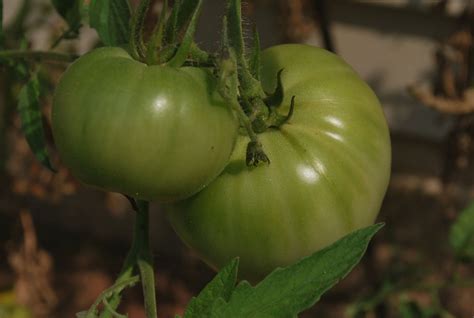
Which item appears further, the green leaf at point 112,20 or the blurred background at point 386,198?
the blurred background at point 386,198

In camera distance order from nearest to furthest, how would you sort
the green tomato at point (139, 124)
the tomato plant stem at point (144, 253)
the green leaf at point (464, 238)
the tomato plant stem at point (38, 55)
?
the green tomato at point (139, 124)
the tomato plant stem at point (144, 253)
the tomato plant stem at point (38, 55)
the green leaf at point (464, 238)

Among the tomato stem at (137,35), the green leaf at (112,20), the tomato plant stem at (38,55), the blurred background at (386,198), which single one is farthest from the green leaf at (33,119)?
the blurred background at (386,198)

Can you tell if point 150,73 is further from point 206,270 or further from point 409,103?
point 206,270

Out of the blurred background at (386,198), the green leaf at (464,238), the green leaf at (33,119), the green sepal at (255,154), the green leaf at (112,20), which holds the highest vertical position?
the green leaf at (112,20)

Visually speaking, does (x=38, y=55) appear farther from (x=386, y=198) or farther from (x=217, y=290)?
(x=386, y=198)

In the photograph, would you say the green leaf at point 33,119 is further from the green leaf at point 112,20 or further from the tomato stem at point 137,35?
the tomato stem at point 137,35

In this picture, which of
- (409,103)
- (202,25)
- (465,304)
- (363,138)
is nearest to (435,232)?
(465,304)

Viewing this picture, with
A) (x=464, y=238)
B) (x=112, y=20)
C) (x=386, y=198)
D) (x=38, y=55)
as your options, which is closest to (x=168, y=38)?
(x=112, y=20)

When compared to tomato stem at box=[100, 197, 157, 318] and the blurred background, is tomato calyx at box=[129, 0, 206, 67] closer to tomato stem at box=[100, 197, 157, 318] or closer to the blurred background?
tomato stem at box=[100, 197, 157, 318]
